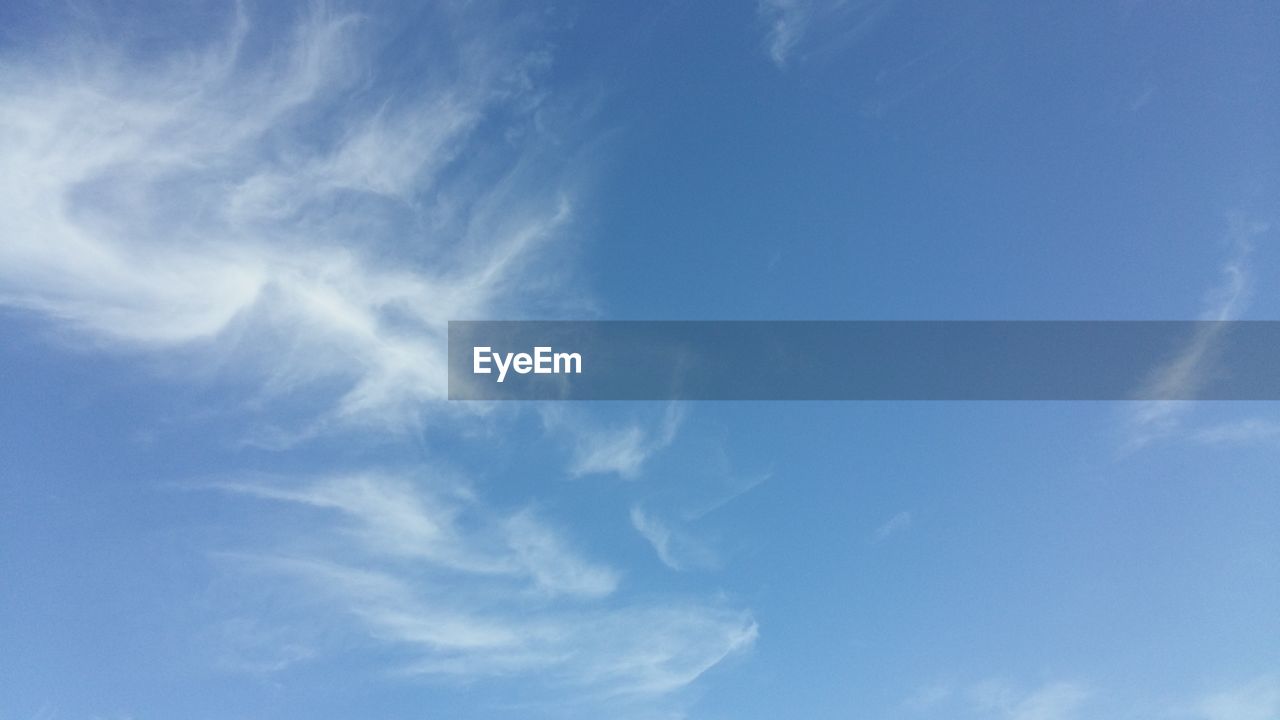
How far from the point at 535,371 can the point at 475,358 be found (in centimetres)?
320

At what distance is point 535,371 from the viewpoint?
52.4 meters

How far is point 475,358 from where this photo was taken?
51.6 metres
